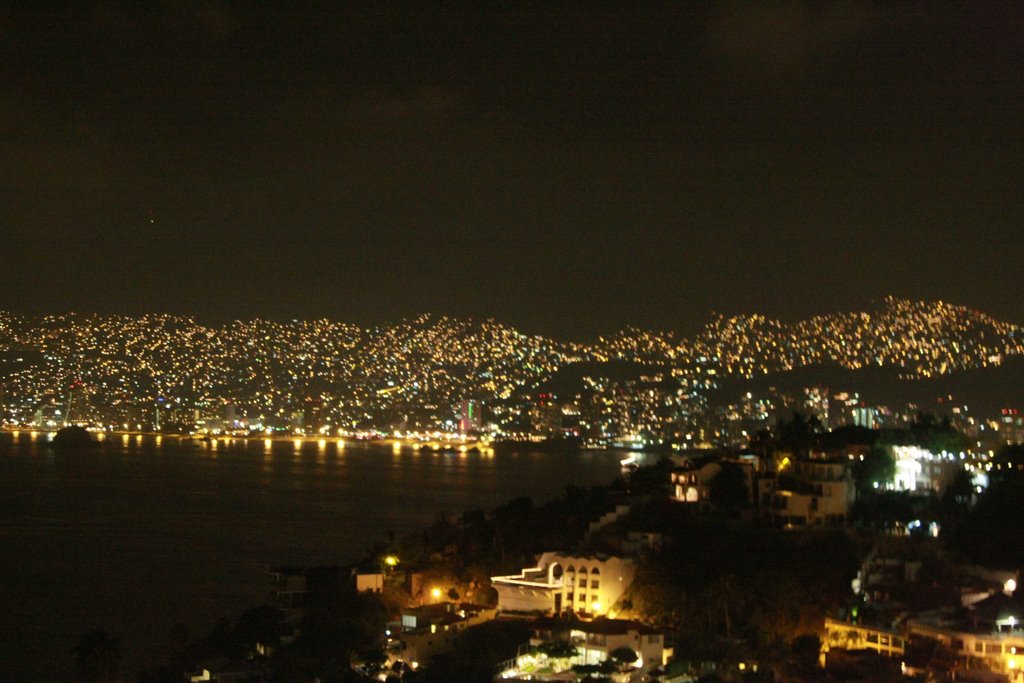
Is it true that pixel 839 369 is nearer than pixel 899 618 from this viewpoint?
No

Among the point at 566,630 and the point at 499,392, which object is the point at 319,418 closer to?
the point at 499,392

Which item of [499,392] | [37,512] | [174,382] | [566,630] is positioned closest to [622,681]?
[566,630]

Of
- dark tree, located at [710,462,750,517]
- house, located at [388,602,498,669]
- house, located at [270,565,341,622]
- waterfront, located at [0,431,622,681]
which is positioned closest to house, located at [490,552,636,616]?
house, located at [388,602,498,669]

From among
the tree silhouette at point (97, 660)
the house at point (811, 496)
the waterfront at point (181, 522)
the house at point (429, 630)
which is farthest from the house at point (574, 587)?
the waterfront at point (181, 522)

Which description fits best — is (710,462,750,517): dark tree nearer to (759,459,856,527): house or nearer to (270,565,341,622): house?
(759,459,856,527): house

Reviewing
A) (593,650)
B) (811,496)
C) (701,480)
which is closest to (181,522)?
(701,480)

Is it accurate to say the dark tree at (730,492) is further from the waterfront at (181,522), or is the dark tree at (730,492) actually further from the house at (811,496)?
the waterfront at (181,522)
